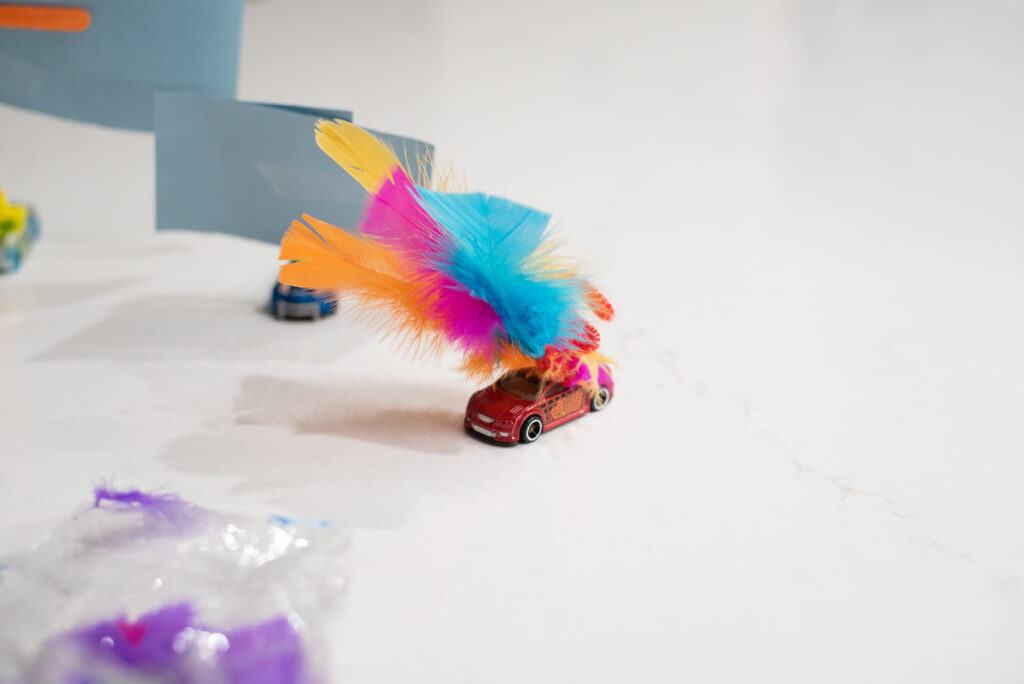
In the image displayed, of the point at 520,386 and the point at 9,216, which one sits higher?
the point at 520,386

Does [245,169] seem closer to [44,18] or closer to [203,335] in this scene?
[203,335]

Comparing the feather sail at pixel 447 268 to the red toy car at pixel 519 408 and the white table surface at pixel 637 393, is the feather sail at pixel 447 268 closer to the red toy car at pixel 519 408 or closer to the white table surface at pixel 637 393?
the red toy car at pixel 519 408

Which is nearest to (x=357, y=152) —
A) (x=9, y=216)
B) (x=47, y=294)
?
(x=47, y=294)

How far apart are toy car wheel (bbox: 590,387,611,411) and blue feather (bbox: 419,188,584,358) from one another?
167 millimetres

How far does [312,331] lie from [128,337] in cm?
29

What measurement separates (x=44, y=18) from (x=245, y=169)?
0.46m

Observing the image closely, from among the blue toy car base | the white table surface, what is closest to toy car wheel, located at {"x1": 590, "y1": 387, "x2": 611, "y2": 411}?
the white table surface

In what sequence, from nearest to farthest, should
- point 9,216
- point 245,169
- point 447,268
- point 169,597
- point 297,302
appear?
1. point 169,597
2. point 447,268
3. point 245,169
4. point 297,302
5. point 9,216

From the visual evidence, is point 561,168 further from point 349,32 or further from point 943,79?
point 943,79

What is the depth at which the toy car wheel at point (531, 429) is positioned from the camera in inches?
45.8

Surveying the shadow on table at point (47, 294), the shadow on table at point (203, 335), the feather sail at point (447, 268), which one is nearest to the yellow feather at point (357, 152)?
the feather sail at point (447, 268)

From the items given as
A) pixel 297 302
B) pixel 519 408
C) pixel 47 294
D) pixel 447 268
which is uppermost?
pixel 447 268

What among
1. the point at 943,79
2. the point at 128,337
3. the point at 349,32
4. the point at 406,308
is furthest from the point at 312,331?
the point at 943,79

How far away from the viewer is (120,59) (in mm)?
1613
